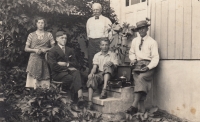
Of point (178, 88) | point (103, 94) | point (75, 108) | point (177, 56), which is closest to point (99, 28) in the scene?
point (103, 94)

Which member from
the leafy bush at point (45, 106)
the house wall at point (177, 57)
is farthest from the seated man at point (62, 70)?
the house wall at point (177, 57)

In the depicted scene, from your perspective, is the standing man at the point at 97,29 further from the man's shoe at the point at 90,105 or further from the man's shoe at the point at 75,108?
the man's shoe at the point at 75,108

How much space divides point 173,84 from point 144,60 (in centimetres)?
64

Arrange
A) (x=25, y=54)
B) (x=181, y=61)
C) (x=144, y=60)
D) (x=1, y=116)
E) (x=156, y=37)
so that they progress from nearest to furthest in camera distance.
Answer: (x=1, y=116) < (x=181, y=61) < (x=144, y=60) < (x=156, y=37) < (x=25, y=54)

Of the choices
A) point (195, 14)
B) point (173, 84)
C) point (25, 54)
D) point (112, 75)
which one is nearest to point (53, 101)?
point (112, 75)

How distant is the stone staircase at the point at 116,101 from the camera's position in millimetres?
4504

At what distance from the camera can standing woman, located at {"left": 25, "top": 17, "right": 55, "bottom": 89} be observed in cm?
480

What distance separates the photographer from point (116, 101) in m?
4.57

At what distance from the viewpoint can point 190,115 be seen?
4.26 m

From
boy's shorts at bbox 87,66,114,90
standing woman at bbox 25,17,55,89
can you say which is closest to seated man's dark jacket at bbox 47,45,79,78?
standing woman at bbox 25,17,55,89

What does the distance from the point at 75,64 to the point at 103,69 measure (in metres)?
0.53

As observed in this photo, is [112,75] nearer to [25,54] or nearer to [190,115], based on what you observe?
[190,115]

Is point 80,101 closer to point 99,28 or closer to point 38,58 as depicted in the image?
point 38,58

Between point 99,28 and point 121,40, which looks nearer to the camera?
point 121,40
